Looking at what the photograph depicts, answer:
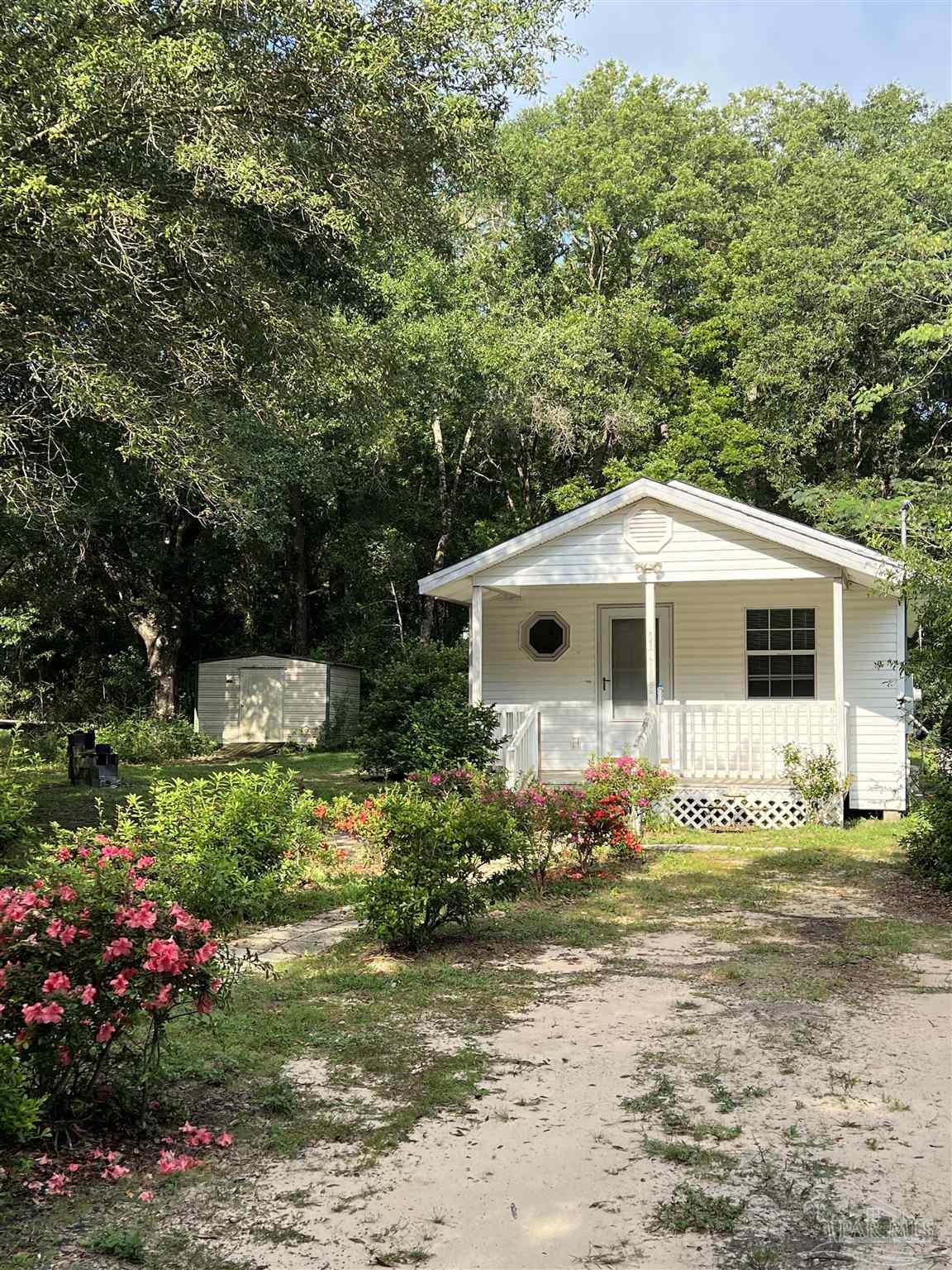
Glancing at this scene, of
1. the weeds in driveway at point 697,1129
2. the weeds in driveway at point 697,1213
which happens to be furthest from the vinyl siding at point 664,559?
the weeds in driveway at point 697,1213

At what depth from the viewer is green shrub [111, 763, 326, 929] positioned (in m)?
7.23

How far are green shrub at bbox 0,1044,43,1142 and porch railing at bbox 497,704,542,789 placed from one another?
9714 mm

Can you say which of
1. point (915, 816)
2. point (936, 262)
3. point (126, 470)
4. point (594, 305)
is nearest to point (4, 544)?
point (126, 470)

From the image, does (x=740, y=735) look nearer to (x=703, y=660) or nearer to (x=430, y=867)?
(x=703, y=660)

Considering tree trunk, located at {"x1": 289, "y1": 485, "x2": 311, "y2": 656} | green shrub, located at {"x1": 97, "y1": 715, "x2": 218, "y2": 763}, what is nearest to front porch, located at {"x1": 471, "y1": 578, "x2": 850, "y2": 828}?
green shrub, located at {"x1": 97, "y1": 715, "x2": 218, "y2": 763}

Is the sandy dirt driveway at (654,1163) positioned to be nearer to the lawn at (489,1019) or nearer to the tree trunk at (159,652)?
the lawn at (489,1019)

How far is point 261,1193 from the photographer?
3480 mm

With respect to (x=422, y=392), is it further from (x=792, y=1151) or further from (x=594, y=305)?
(x=792, y=1151)

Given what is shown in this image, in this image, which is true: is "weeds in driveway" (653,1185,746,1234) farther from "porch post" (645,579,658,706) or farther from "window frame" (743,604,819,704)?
"window frame" (743,604,819,704)

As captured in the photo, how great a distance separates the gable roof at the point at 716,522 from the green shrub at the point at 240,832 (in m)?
5.76

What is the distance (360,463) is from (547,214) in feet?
40.4

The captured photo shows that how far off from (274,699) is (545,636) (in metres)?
11.5

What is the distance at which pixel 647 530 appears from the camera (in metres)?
13.3

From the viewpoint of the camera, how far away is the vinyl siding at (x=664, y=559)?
12.8 metres
